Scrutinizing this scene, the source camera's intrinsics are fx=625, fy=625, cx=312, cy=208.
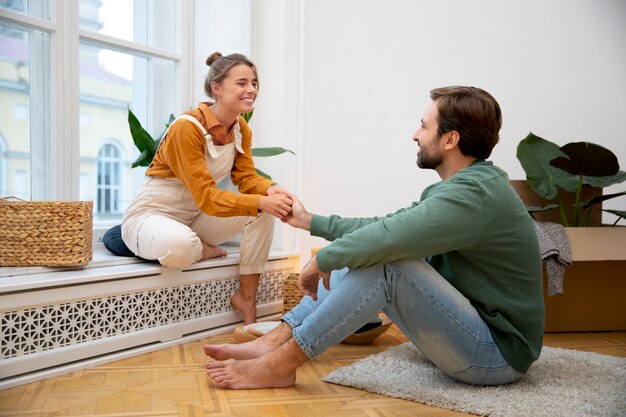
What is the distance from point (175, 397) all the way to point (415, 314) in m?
0.75

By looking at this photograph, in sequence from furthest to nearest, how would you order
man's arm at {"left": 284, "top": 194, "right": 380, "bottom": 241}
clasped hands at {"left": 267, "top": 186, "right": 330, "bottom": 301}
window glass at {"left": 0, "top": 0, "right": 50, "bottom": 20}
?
window glass at {"left": 0, "top": 0, "right": 50, "bottom": 20} < man's arm at {"left": 284, "top": 194, "right": 380, "bottom": 241} < clasped hands at {"left": 267, "top": 186, "right": 330, "bottom": 301}

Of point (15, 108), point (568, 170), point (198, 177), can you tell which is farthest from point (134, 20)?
point (568, 170)

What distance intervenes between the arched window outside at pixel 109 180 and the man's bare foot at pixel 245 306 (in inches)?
34.7

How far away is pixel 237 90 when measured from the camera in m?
2.55

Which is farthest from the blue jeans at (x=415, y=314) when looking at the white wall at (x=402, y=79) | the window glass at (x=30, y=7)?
the window glass at (x=30, y=7)

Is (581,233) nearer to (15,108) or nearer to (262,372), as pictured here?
(262,372)

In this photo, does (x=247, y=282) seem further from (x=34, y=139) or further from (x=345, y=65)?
(x=345, y=65)

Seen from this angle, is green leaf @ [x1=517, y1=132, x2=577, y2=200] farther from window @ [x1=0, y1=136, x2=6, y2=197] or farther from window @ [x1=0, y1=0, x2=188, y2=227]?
window @ [x1=0, y1=136, x2=6, y2=197]

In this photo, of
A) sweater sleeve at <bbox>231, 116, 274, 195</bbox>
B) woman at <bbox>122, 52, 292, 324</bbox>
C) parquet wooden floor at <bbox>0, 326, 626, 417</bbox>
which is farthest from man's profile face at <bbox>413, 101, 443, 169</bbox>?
sweater sleeve at <bbox>231, 116, 274, 195</bbox>

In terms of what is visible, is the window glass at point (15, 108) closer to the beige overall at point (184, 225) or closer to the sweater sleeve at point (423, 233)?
the beige overall at point (184, 225)

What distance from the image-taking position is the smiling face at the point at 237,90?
8.38ft

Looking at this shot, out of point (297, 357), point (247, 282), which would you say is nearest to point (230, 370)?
point (297, 357)

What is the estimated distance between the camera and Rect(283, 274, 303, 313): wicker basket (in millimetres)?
3055

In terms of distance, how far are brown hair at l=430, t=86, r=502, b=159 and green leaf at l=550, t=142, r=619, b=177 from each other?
34.5 inches
